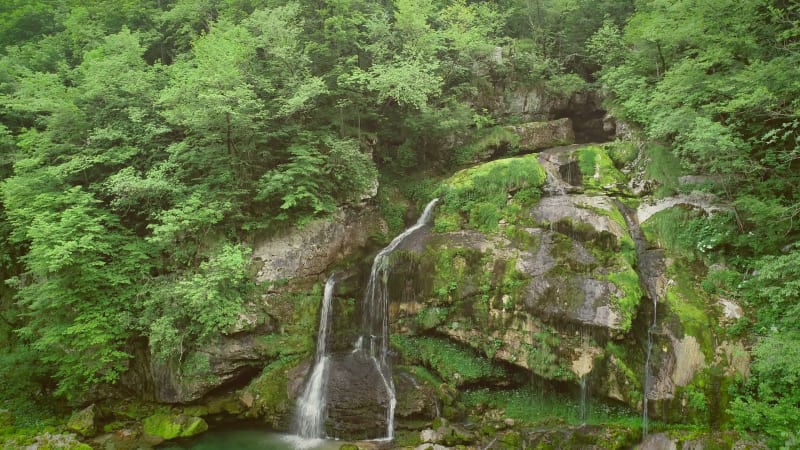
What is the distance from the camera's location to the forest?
10320mm

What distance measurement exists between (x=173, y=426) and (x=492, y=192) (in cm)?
1261

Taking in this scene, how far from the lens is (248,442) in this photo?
11.4 m

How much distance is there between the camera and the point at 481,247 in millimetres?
13094

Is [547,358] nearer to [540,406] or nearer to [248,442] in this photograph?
[540,406]

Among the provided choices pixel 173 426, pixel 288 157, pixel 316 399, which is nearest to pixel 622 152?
pixel 288 157

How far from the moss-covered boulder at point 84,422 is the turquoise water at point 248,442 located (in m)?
2.34

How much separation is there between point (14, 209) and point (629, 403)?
62.2ft

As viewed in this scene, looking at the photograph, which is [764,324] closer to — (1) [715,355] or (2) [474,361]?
(1) [715,355]

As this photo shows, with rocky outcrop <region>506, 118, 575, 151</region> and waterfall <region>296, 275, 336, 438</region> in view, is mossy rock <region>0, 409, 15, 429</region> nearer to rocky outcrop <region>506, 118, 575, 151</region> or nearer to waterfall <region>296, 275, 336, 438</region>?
waterfall <region>296, 275, 336, 438</region>

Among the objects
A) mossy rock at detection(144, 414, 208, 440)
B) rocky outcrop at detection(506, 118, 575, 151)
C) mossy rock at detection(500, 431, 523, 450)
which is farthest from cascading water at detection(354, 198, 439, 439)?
rocky outcrop at detection(506, 118, 575, 151)

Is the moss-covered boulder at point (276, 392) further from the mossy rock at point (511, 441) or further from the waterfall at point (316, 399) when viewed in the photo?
the mossy rock at point (511, 441)

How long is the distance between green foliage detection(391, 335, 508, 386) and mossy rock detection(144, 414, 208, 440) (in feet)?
20.2

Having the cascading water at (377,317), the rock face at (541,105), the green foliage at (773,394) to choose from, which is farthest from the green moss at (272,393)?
the rock face at (541,105)

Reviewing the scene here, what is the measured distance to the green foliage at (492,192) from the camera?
1411 centimetres
